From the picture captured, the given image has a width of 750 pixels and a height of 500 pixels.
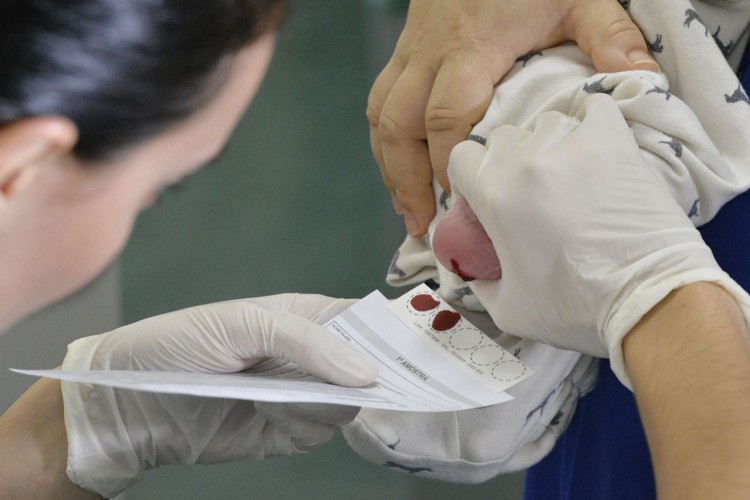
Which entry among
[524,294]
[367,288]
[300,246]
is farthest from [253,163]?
[524,294]

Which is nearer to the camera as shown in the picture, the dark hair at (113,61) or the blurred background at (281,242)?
the dark hair at (113,61)

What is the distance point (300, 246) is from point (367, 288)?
0.25 m

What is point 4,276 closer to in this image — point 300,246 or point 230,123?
point 230,123

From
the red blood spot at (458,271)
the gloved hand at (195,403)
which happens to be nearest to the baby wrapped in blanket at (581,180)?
the red blood spot at (458,271)

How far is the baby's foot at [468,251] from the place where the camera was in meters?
0.90

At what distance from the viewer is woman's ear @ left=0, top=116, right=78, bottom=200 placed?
542 mm

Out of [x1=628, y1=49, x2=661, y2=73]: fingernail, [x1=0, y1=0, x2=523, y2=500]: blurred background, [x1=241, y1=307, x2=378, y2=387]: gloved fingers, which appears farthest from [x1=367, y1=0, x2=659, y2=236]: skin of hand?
[x1=0, y1=0, x2=523, y2=500]: blurred background

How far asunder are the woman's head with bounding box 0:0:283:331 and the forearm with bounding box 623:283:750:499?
0.40 metres

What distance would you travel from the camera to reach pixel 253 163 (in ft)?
8.20

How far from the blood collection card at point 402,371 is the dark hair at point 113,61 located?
207mm

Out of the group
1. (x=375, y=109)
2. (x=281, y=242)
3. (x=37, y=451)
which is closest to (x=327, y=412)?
(x=37, y=451)

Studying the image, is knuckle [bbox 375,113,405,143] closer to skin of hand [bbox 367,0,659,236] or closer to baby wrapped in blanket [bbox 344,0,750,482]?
skin of hand [bbox 367,0,659,236]

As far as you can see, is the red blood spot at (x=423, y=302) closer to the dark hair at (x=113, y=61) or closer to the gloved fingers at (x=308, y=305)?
the gloved fingers at (x=308, y=305)

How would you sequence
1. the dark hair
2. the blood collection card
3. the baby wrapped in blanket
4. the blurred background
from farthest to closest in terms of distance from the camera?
the blurred background
the baby wrapped in blanket
the blood collection card
the dark hair
